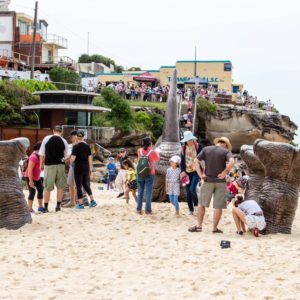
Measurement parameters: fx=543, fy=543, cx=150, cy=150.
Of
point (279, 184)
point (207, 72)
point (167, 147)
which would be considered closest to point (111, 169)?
point (167, 147)

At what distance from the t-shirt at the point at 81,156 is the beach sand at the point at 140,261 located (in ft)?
3.68

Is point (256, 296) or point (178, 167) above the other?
point (178, 167)

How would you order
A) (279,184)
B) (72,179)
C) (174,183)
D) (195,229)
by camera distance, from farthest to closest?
(72,179)
(174,183)
(279,184)
(195,229)

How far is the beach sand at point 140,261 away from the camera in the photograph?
5.63 metres

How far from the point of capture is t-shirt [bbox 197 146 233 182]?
8.84 m

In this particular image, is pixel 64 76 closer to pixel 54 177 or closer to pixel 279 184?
pixel 54 177

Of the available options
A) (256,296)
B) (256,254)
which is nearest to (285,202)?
(256,254)

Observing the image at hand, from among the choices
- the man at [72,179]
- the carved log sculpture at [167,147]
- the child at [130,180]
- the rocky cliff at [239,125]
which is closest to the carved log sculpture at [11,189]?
the man at [72,179]

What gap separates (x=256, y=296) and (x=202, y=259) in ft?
5.43

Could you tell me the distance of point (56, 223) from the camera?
9.51m

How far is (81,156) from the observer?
1062 centimetres

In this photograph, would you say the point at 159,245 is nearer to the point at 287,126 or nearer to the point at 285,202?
the point at 285,202

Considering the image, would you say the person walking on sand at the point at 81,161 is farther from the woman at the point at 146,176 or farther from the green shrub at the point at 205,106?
the green shrub at the point at 205,106

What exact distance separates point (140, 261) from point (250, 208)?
102 inches
